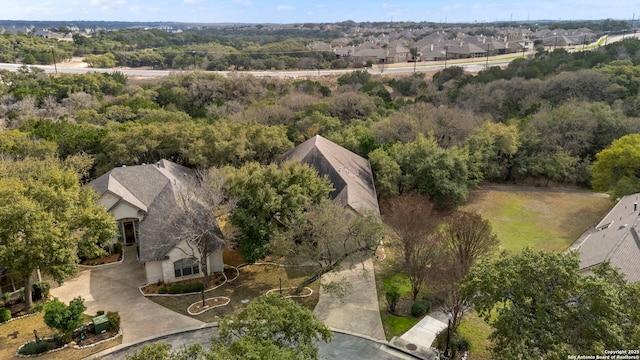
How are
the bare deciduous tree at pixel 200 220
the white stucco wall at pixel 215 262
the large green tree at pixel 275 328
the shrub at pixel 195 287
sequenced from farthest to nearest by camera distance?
the white stucco wall at pixel 215 262 → the shrub at pixel 195 287 → the bare deciduous tree at pixel 200 220 → the large green tree at pixel 275 328

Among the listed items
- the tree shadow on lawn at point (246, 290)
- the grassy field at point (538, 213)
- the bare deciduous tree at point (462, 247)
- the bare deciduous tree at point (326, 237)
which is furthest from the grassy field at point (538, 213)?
the tree shadow on lawn at point (246, 290)

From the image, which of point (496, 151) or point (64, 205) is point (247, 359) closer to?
point (64, 205)

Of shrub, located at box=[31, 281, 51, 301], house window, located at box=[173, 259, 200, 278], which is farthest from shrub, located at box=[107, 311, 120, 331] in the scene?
shrub, located at box=[31, 281, 51, 301]

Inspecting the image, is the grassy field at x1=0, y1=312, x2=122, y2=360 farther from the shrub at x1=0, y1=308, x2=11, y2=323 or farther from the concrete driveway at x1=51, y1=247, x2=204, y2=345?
the concrete driveway at x1=51, y1=247, x2=204, y2=345

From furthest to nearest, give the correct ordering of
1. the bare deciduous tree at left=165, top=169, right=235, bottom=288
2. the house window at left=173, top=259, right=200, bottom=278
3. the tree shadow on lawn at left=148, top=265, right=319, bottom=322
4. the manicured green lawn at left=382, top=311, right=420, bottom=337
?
the house window at left=173, top=259, right=200, bottom=278 → the bare deciduous tree at left=165, top=169, right=235, bottom=288 → the tree shadow on lawn at left=148, top=265, right=319, bottom=322 → the manicured green lawn at left=382, top=311, right=420, bottom=337

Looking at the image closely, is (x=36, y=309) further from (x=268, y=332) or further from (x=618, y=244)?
(x=618, y=244)

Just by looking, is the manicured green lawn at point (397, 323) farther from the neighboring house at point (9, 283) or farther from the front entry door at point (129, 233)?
the neighboring house at point (9, 283)

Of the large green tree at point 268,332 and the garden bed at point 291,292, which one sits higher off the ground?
the large green tree at point 268,332
